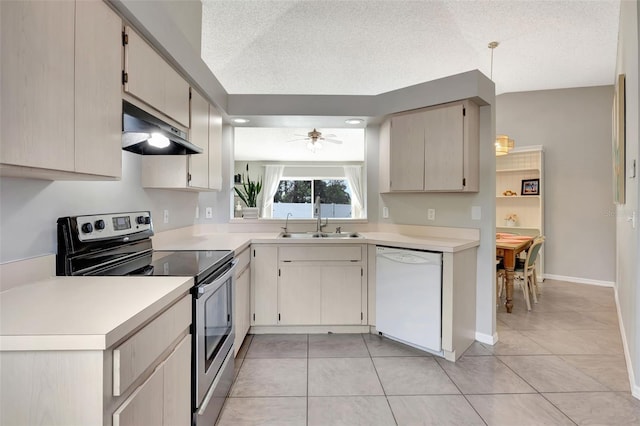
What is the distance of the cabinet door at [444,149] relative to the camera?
2.65 metres

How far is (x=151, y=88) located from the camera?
166 cm

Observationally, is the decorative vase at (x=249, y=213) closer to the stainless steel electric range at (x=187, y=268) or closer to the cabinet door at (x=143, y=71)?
the stainless steel electric range at (x=187, y=268)

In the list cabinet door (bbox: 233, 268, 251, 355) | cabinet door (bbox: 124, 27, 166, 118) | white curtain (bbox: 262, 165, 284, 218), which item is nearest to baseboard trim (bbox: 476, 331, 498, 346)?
cabinet door (bbox: 233, 268, 251, 355)

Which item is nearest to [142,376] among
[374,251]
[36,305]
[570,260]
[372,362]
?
[36,305]

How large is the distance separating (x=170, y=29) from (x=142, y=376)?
1.83 m

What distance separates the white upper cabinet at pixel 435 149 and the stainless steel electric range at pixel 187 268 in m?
1.78

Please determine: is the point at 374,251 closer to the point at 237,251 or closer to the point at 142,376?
the point at 237,251

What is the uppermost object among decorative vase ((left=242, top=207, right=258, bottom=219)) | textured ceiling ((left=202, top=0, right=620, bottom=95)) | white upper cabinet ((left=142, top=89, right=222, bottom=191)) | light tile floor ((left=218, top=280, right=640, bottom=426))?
textured ceiling ((left=202, top=0, right=620, bottom=95))

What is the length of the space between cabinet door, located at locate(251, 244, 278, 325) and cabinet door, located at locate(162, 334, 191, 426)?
1436 millimetres

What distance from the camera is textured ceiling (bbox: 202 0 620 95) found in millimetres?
2814

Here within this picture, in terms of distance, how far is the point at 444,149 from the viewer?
272cm

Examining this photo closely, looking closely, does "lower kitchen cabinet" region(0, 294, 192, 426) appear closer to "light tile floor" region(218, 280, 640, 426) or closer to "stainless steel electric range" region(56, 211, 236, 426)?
"stainless steel electric range" region(56, 211, 236, 426)

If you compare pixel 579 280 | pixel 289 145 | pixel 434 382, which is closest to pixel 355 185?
pixel 289 145

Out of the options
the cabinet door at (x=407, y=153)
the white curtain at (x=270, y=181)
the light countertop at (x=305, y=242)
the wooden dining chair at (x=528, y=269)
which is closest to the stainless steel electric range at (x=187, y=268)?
the light countertop at (x=305, y=242)
